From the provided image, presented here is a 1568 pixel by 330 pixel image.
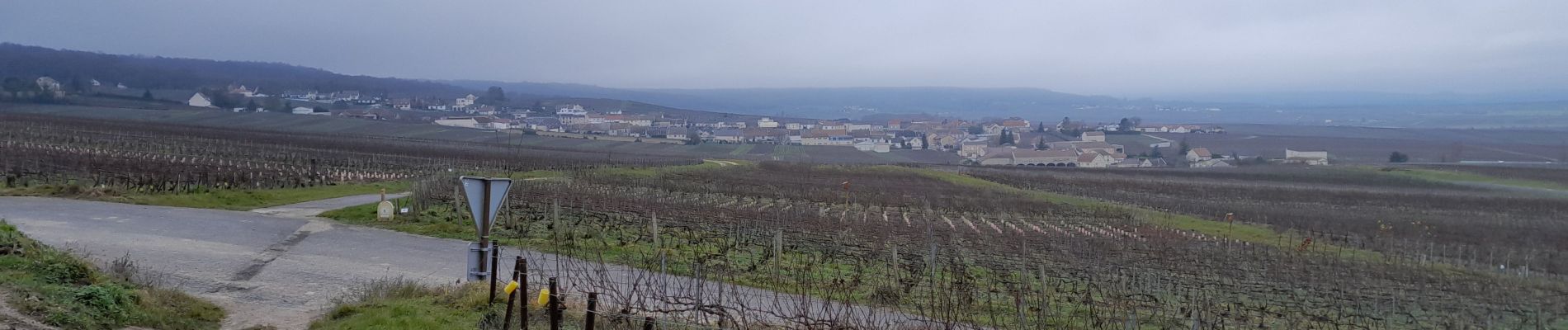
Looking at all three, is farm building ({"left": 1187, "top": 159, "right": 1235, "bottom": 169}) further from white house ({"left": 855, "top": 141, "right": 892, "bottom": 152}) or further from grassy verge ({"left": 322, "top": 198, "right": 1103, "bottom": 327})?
grassy verge ({"left": 322, "top": 198, "right": 1103, "bottom": 327})

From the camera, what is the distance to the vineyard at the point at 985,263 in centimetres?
949

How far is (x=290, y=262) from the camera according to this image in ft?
41.9

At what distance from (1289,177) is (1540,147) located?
37718 mm

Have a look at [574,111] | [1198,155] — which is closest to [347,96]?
[574,111]

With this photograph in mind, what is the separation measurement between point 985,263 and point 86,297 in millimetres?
13034

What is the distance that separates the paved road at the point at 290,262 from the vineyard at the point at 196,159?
5.16m

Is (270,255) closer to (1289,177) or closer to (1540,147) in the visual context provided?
(1289,177)

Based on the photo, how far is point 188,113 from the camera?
87.2 meters

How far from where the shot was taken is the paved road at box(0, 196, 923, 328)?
9094 mm

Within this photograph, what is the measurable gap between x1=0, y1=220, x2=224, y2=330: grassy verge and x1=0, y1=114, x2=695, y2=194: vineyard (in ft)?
41.9

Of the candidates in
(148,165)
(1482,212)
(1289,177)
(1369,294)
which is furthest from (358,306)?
(1289,177)

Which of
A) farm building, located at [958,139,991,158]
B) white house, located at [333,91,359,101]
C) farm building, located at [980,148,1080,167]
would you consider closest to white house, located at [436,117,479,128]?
white house, located at [333,91,359,101]

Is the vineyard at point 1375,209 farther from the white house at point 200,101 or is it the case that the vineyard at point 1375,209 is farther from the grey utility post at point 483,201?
the white house at point 200,101

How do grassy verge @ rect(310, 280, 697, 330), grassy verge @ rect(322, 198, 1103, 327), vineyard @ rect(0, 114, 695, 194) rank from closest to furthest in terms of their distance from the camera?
grassy verge @ rect(310, 280, 697, 330) → grassy verge @ rect(322, 198, 1103, 327) → vineyard @ rect(0, 114, 695, 194)
